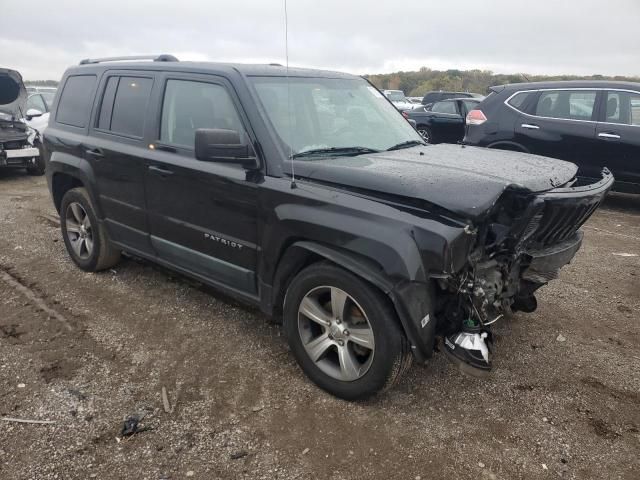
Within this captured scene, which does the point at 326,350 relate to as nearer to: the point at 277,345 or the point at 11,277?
the point at 277,345

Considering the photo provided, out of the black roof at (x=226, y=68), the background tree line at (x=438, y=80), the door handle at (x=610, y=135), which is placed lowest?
the door handle at (x=610, y=135)

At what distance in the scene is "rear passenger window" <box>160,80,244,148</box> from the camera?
3.26m

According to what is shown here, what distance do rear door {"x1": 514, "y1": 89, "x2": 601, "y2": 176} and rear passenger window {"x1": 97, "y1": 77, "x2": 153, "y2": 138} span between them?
18.8 feet

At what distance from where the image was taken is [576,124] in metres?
7.10

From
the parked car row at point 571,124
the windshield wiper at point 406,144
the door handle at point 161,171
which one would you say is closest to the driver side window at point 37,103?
the parked car row at point 571,124

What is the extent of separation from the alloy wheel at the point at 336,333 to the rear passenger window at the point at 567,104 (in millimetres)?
5992

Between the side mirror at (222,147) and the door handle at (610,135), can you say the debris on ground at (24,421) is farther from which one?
the door handle at (610,135)

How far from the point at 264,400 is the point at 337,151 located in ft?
5.36

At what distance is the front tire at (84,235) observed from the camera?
14.7 feet

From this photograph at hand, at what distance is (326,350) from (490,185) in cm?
134

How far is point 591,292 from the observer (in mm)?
4457

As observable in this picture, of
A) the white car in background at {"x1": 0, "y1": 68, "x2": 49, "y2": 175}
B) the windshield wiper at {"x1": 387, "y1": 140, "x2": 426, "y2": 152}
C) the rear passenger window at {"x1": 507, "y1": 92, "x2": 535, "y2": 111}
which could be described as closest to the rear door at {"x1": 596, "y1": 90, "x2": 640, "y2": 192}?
the rear passenger window at {"x1": 507, "y1": 92, "x2": 535, "y2": 111}

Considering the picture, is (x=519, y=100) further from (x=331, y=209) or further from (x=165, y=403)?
(x=165, y=403)

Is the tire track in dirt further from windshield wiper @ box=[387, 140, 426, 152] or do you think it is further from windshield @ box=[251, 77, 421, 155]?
windshield wiper @ box=[387, 140, 426, 152]
